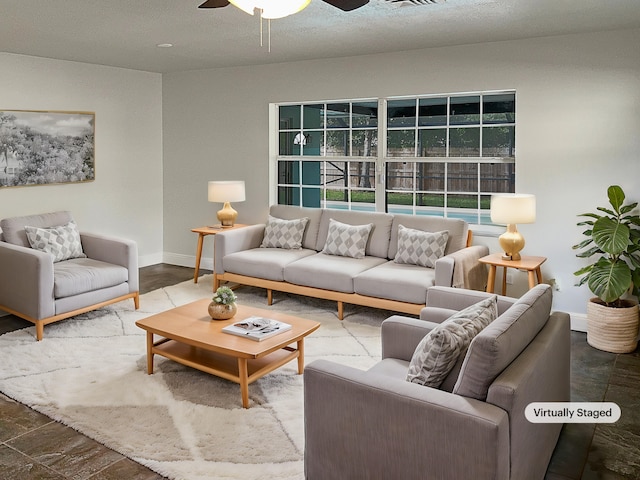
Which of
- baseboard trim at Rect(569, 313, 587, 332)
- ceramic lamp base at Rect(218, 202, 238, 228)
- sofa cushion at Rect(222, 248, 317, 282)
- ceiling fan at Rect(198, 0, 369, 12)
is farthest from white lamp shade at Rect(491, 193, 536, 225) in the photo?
ceramic lamp base at Rect(218, 202, 238, 228)

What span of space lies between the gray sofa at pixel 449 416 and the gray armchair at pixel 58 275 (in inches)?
115

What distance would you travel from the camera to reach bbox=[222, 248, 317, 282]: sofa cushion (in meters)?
5.39

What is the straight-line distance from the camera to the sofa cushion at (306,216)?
235 inches

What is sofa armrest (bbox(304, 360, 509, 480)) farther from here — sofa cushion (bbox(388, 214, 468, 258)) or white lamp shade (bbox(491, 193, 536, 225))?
sofa cushion (bbox(388, 214, 468, 258))

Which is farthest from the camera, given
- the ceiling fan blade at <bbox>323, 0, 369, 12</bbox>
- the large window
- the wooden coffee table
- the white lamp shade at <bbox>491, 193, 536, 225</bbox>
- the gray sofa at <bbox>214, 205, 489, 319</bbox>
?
the large window

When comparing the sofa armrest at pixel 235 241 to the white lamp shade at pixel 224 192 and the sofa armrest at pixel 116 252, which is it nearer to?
the white lamp shade at pixel 224 192

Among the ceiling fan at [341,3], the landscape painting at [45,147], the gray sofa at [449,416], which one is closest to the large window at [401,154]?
the landscape painting at [45,147]

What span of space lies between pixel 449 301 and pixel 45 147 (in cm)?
443

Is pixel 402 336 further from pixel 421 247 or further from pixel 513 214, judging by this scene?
pixel 421 247

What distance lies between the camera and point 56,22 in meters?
4.24

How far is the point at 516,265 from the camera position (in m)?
4.56

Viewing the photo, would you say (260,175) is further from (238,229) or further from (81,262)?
(81,262)

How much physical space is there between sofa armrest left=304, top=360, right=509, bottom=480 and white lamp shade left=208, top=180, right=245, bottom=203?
12.8 ft

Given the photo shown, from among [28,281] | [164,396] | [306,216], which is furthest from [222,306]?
[306,216]
